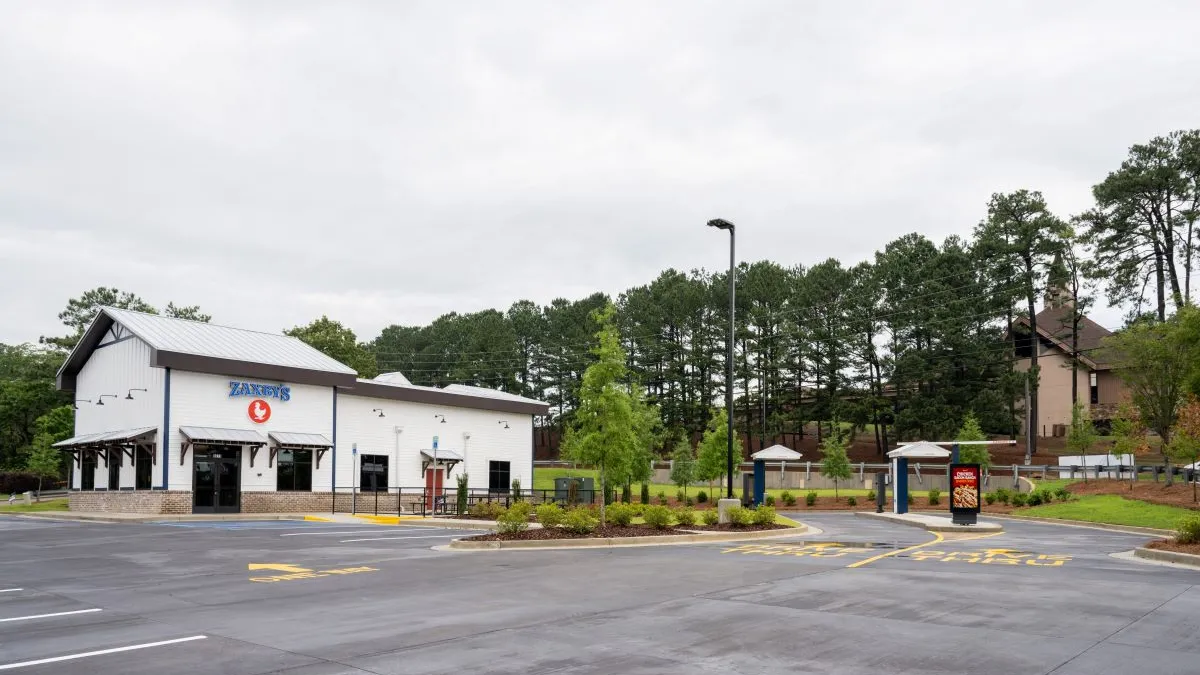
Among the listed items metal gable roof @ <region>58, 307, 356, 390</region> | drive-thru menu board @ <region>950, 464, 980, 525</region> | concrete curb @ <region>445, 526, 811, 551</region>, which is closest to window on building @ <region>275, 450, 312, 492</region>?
metal gable roof @ <region>58, 307, 356, 390</region>

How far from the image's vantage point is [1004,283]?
66.2 metres

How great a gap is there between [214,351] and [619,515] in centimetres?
2262

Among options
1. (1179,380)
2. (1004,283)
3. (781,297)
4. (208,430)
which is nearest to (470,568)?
(208,430)

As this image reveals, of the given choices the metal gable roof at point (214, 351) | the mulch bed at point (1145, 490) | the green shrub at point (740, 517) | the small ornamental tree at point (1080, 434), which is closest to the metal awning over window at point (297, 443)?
the metal gable roof at point (214, 351)


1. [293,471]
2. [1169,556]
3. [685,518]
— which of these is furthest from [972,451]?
[293,471]

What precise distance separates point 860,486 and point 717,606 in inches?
2011

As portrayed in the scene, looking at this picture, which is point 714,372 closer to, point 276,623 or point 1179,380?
point 1179,380

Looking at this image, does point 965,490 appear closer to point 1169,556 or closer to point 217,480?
point 1169,556

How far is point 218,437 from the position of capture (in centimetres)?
3656

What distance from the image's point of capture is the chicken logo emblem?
38.8 metres

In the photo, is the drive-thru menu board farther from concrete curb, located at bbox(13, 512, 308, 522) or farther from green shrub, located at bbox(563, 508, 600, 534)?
concrete curb, located at bbox(13, 512, 308, 522)

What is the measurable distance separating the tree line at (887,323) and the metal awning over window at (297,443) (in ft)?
50.6

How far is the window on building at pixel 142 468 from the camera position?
37156 millimetres

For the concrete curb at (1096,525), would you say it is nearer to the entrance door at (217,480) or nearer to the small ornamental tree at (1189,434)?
the small ornamental tree at (1189,434)
